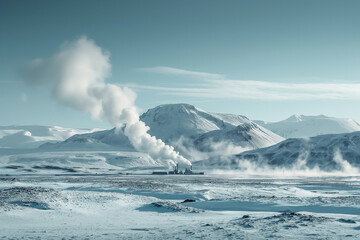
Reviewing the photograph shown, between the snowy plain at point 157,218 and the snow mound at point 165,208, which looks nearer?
the snowy plain at point 157,218

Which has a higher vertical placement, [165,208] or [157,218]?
[165,208]

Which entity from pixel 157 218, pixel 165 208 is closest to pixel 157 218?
pixel 157 218

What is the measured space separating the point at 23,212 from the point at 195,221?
17.7 meters

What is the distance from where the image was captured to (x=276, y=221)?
4138 centimetres

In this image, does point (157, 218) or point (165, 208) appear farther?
point (165, 208)

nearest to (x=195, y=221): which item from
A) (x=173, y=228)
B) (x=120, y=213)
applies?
(x=173, y=228)

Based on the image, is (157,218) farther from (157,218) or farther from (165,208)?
(165,208)

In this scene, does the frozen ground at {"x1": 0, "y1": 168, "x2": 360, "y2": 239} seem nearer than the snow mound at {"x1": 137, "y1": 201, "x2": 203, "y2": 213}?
Yes

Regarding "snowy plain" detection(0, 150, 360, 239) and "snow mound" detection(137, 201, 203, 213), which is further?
"snow mound" detection(137, 201, 203, 213)

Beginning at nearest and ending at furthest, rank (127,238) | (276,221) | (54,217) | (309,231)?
1. (127,238)
2. (309,231)
3. (276,221)
4. (54,217)

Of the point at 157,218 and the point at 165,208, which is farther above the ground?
the point at 165,208

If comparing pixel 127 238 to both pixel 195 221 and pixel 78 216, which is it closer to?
pixel 195 221

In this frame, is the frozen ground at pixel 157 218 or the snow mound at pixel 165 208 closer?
the frozen ground at pixel 157 218

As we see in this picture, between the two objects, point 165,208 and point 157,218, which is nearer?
point 157,218
